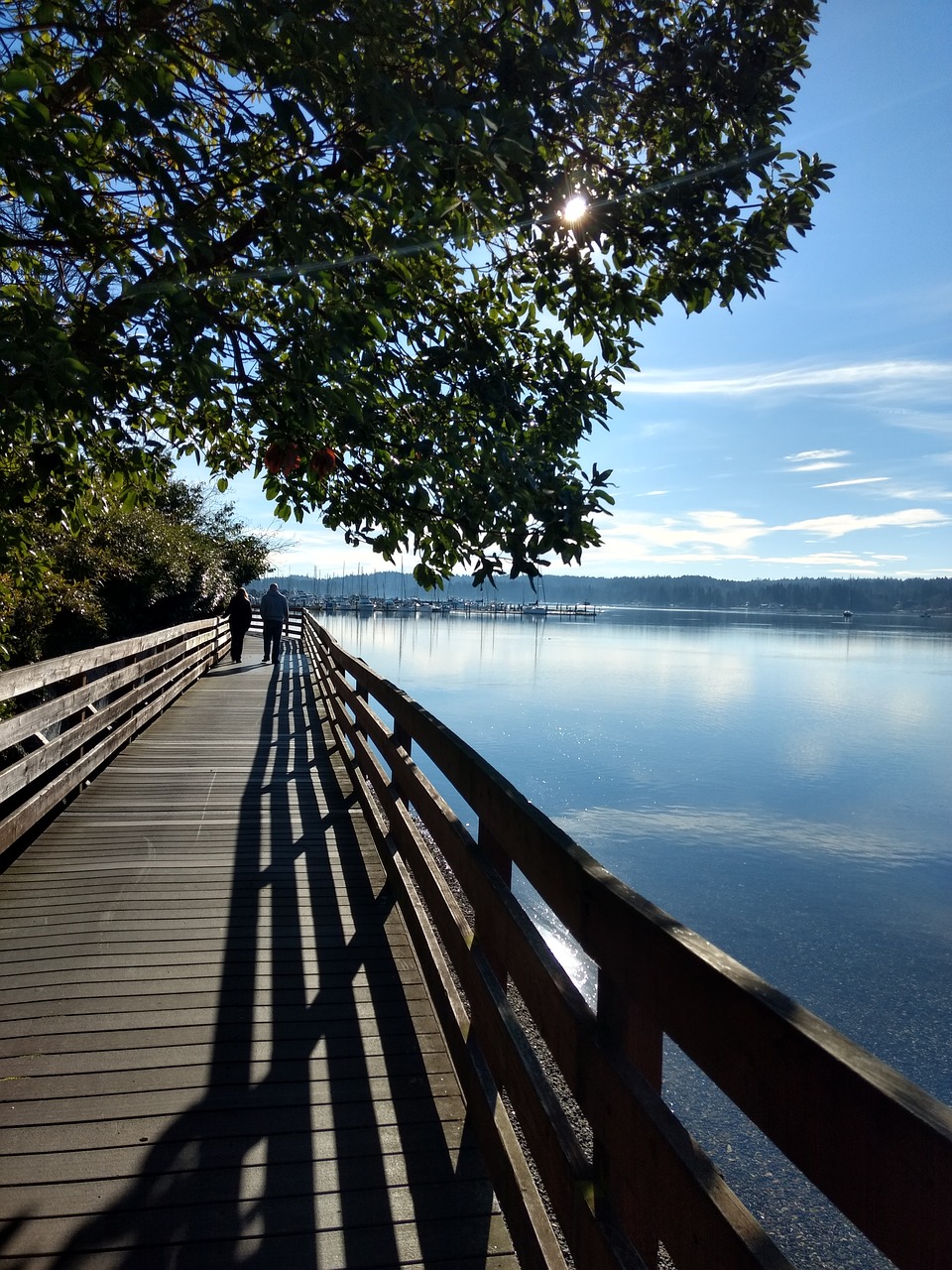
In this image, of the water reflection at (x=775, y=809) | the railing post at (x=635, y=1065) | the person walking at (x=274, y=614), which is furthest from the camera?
the person walking at (x=274, y=614)

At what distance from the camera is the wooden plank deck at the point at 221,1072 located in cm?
240

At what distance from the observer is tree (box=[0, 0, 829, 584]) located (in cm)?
329

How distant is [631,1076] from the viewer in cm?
164

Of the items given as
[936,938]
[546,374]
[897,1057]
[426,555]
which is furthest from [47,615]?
[936,938]

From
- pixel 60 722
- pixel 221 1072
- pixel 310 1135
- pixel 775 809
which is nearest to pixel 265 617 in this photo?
pixel 775 809

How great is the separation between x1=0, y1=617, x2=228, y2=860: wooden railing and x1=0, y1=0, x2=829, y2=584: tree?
1.32 m

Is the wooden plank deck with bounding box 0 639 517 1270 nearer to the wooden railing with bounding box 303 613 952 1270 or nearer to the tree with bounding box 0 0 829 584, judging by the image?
the wooden railing with bounding box 303 613 952 1270

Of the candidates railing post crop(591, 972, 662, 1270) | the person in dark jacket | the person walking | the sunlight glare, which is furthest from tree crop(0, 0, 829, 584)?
the person in dark jacket

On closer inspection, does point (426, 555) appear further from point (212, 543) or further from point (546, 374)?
point (212, 543)

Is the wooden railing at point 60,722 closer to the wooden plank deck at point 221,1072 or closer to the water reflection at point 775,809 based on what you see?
the wooden plank deck at point 221,1072

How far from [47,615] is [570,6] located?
8.59 m

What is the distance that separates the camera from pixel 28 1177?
8.42 feet

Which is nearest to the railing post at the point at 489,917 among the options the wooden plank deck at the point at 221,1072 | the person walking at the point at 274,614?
the wooden plank deck at the point at 221,1072

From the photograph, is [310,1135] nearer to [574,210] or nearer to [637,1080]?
[637,1080]
